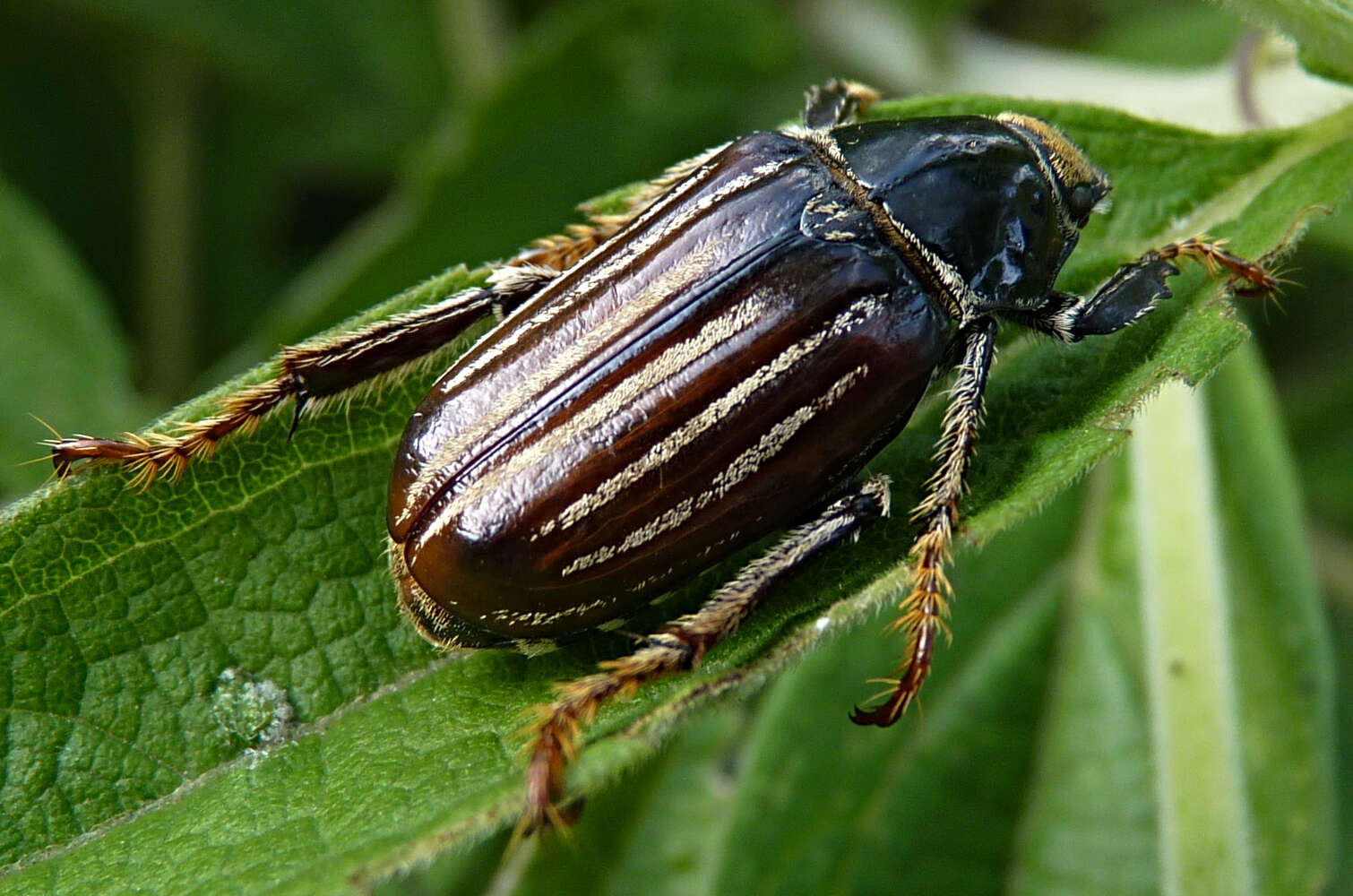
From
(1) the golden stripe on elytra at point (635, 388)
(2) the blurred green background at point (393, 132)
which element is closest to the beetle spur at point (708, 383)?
(1) the golden stripe on elytra at point (635, 388)

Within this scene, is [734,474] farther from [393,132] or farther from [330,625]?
[393,132]

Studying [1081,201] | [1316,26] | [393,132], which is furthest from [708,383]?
[393,132]

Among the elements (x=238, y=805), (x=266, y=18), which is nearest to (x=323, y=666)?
(x=238, y=805)

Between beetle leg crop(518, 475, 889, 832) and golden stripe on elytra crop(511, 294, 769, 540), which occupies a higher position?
golden stripe on elytra crop(511, 294, 769, 540)

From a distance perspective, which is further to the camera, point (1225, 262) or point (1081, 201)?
point (1081, 201)

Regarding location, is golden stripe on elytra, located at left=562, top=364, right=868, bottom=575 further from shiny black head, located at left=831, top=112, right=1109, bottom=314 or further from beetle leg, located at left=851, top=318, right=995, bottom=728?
shiny black head, located at left=831, top=112, right=1109, bottom=314

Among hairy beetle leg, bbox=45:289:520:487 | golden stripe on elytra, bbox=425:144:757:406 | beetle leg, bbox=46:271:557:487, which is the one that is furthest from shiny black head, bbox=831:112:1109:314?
hairy beetle leg, bbox=45:289:520:487
